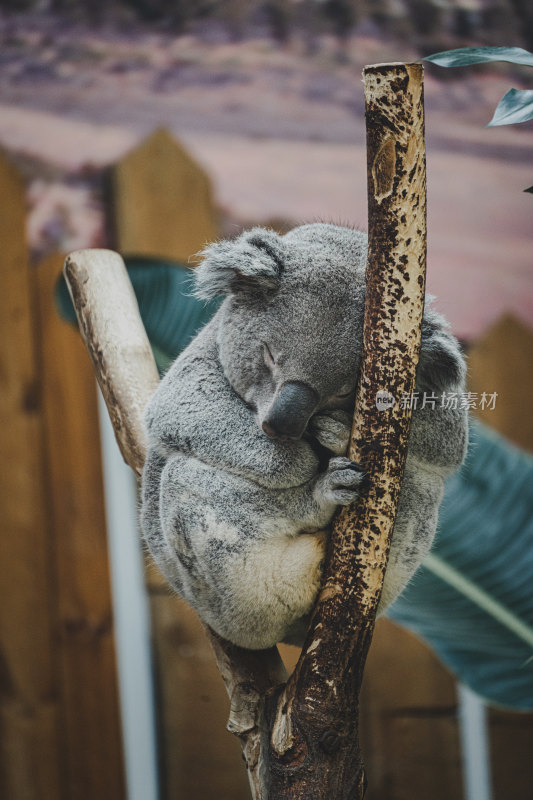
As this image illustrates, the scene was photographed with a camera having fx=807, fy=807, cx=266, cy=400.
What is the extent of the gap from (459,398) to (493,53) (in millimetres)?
690

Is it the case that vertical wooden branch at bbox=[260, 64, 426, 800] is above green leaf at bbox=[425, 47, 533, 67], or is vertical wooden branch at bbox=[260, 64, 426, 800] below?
below

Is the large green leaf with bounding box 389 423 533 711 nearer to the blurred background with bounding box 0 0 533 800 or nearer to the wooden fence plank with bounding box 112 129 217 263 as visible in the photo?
the blurred background with bounding box 0 0 533 800

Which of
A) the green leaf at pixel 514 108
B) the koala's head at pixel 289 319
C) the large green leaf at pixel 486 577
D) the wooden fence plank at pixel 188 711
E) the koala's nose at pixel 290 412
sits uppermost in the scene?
the green leaf at pixel 514 108

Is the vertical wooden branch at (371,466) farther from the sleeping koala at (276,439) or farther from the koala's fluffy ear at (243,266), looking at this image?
the koala's fluffy ear at (243,266)

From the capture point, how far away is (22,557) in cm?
301

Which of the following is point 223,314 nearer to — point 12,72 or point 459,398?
point 459,398

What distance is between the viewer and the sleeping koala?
1582 millimetres

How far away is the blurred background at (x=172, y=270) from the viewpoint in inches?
116

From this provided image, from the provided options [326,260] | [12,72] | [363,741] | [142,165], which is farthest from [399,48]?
[363,741]

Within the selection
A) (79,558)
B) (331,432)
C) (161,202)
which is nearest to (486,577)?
(331,432)

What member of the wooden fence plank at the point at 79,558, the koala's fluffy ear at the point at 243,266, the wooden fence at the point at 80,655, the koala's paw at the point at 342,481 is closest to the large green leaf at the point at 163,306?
the wooden fence plank at the point at 79,558

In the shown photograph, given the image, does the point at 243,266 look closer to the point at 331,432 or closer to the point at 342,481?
the point at 331,432

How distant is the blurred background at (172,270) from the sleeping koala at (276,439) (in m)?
1.03

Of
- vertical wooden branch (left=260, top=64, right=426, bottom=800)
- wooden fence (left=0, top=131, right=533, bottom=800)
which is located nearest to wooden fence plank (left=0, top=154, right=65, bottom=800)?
wooden fence (left=0, top=131, right=533, bottom=800)
